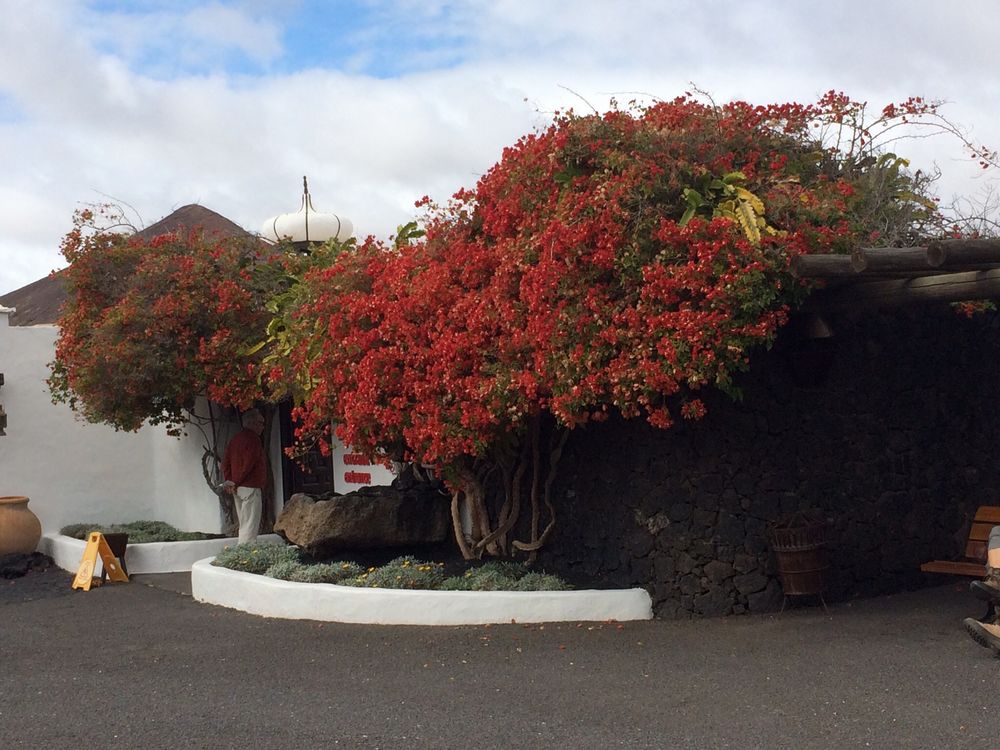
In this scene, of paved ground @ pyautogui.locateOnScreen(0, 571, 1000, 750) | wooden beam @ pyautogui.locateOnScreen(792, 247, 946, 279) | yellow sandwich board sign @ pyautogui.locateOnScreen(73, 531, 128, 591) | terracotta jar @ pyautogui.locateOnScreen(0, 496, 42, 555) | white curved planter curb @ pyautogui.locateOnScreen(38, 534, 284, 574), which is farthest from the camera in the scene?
terracotta jar @ pyautogui.locateOnScreen(0, 496, 42, 555)

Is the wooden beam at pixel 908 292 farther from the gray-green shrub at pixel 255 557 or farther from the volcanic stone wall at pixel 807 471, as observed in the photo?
the gray-green shrub at pixel 255 557

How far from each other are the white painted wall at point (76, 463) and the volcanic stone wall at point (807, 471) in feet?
23.3

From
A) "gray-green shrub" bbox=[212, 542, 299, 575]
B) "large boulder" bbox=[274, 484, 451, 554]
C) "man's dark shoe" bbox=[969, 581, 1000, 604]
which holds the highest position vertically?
"large boulder" bbox=[274, 484, 451, 554]

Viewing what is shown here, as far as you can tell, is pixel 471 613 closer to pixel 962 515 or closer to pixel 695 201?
pixel 695 201

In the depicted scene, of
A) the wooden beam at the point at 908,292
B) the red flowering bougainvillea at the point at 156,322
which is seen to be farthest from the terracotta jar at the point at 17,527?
the wooden beam at the point at 908,292

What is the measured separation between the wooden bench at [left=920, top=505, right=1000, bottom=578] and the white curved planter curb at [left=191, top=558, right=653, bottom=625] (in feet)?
7.29

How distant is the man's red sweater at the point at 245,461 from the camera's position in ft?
40.5

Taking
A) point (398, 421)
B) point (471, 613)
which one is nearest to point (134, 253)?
point (398, 421)

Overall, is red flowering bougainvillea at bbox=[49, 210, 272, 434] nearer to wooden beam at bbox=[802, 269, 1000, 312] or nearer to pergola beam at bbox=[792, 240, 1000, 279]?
wooden beam at bbox=[802, 269, 1000, 312]

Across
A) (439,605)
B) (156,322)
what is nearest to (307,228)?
(156,322)

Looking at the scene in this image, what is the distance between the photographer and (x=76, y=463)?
593 inches

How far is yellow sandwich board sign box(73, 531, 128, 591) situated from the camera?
11.7m

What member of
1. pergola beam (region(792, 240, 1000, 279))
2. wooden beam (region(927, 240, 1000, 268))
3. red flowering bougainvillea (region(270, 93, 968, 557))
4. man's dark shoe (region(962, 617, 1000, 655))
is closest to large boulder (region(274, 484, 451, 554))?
red flowering bougainvillea (region(270, 93, 968, 557))

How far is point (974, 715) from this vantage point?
5555 mm
